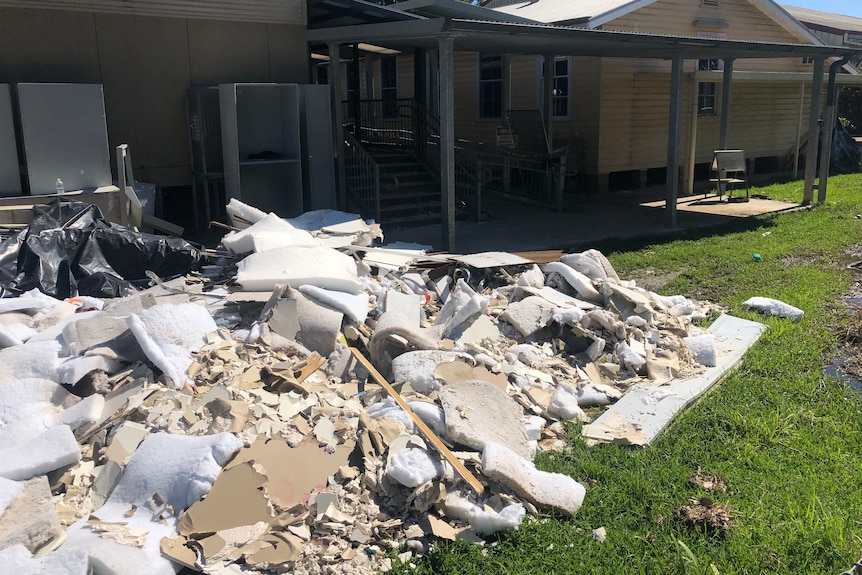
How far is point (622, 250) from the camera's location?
10141mm

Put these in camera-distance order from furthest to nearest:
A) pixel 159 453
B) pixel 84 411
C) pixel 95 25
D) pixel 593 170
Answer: pixel 593 170 → pixel 95 25 → pixel 84 411 → pixel 159 453

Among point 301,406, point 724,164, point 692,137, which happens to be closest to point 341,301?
point 301,406

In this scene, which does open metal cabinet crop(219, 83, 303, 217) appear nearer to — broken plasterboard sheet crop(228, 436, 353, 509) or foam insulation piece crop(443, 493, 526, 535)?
broken plasterboard sheet crop(228, 436, 353, 509)

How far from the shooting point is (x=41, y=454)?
146 inches

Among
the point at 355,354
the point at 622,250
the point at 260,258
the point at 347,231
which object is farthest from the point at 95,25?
the point at 622,250

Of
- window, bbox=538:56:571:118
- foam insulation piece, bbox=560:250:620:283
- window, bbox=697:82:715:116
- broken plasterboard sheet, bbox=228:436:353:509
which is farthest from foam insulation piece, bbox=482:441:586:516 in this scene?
window, bbox=697:82:715:116

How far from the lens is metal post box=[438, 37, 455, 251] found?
8.66m

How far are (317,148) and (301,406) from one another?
6730 mm

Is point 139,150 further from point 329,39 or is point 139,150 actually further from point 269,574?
point 269,574

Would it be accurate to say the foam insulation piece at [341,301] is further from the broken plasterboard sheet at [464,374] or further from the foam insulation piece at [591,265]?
the foam insulation piece at [591,265]

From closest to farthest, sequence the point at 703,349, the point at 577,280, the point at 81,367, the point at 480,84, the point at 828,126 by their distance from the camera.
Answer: the point at 81,367
the point at 703,349
the point at 577,280
the point at 828,126
the point at 480,84

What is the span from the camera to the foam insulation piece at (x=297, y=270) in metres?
5.99

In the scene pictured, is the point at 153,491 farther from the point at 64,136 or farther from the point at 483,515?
the point at 64,136

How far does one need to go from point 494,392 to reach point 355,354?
3.58 feet
